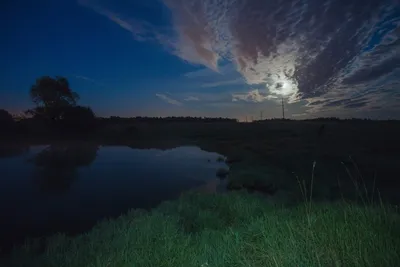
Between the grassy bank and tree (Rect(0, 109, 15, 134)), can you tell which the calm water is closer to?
the grassy bank

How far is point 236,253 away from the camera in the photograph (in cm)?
504

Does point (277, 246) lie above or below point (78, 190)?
above

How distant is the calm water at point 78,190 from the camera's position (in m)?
15.1

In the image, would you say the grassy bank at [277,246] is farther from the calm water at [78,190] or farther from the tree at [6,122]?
the tree at [6,122]

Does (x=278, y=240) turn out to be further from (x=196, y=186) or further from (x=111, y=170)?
(x=111, y=170)

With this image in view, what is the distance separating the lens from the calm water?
1512 centimetres

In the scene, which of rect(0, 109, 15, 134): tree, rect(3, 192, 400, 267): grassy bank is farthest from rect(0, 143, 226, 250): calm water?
rect(0, 109, 15, 134): tree

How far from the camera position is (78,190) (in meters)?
23.2

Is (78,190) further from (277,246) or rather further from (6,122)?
(6,122)

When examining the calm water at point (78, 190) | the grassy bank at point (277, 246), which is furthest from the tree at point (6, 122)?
the grassy bank at point (277, 246)

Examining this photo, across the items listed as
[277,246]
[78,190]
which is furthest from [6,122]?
[277,246]

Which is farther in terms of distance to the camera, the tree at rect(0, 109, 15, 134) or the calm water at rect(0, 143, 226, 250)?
the tree at rect(0, 109, 15, 134)

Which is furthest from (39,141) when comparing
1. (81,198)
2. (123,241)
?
(123,241)

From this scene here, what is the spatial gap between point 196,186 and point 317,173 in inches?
435
